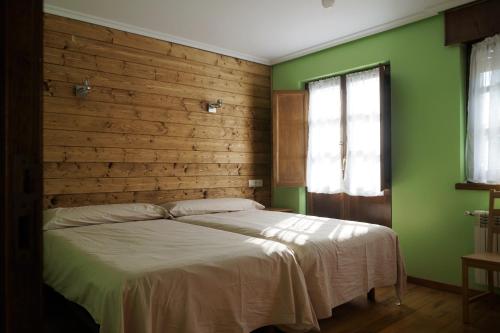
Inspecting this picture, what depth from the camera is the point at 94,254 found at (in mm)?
1984

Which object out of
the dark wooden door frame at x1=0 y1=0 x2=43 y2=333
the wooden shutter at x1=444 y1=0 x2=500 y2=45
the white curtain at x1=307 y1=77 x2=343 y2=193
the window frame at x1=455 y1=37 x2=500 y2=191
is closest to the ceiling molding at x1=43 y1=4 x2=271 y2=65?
the white curtain at x1=307 y1=77 x2=343 y2=193

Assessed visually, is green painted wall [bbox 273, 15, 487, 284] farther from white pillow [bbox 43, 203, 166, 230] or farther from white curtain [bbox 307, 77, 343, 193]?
white pillow [bbox 43, 203, 166, 230]

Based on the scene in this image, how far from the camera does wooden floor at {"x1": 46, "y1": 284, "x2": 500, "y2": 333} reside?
238 centimetres

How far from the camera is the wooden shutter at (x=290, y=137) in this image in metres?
4.38

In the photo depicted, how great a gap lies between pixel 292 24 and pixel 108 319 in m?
3.04

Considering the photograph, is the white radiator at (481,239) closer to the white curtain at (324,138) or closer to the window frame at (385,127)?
the window frame at (385,127)

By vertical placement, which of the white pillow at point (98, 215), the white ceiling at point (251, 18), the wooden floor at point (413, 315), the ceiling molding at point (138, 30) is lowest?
the wooden floor at point (413, 315)

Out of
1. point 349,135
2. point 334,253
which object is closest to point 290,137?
point 349,135

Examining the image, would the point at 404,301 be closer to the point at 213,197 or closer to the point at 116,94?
the point at 213,197

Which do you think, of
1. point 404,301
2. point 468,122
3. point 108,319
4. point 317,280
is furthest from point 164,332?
point 468,122

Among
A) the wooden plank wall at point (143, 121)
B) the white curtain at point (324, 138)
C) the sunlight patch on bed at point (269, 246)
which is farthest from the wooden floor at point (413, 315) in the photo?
the wooden plank wall at point (143, 121)

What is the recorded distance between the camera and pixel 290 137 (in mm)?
4402

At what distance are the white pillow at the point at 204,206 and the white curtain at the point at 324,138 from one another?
88cm

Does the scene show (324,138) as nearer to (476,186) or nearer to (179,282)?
(476,186)
